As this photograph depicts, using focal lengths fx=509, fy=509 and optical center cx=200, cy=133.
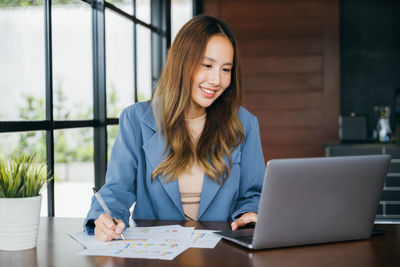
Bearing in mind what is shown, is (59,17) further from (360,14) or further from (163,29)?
A: (360,14)

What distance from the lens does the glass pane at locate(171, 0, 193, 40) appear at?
17.4ft

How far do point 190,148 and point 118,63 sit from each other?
1934mm

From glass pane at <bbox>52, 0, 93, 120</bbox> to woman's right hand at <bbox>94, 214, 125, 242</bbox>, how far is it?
1425 mm

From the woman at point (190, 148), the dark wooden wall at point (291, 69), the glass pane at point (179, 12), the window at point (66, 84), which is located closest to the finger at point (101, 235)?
the woman at point (190, 148)

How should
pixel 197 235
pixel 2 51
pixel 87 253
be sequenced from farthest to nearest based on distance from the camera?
pixel 2 51 → pixel 197 235 → pixel 87 253

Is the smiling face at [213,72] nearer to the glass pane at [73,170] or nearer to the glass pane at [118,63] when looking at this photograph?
the glass pane at [73,170]

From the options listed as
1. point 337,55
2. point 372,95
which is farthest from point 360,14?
point 372,95

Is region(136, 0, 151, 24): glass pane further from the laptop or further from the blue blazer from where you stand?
the laptop

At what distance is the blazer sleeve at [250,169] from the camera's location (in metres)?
2.01

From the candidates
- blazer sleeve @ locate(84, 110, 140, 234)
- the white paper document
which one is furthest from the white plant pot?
blazer sleeve @ locate(84, 110, 140, 234)

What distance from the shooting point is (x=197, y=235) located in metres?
1.52

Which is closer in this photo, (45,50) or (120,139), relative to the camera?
(120,139)

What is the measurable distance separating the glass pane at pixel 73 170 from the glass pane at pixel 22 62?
11.7 inches

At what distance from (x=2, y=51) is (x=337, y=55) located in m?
4.18
